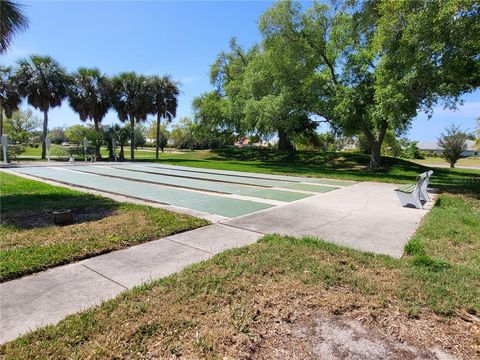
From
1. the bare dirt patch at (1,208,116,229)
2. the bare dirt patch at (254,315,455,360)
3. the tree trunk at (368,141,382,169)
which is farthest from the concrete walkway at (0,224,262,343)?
the tree trunk at (368,141,382,169)

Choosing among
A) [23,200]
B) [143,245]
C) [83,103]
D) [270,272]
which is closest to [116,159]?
[83,103]

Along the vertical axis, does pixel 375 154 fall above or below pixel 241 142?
below

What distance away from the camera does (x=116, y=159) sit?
25.3 meters

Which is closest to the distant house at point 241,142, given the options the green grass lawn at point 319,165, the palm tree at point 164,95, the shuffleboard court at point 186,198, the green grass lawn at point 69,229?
the green grass lawn at point 319,165

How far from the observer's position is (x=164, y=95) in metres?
28.8

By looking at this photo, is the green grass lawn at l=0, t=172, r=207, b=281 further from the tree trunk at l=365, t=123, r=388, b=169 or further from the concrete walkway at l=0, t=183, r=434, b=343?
the tree trunk at l=365, t=123, r=388, b=169

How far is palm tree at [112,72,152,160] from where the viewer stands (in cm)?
2680

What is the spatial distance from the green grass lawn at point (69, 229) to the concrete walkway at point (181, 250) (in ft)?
0.76

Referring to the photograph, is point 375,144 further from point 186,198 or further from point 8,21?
point 8,21

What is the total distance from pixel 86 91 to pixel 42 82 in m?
3.11

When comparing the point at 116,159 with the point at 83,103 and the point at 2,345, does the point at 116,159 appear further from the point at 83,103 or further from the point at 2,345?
the point at 2,345

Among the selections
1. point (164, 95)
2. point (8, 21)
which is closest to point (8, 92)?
point (164, 95)

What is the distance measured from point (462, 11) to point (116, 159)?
23.9 m

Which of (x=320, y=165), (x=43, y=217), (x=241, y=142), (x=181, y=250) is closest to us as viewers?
(x=181, y=250)
